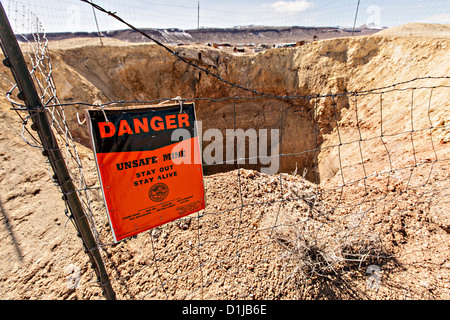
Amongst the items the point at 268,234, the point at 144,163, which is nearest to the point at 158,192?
the point at 144,163

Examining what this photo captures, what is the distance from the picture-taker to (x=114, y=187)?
1651mm

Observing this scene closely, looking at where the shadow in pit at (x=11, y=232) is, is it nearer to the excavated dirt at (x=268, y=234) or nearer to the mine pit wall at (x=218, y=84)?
the excavated dirt at (x=268, y=234)

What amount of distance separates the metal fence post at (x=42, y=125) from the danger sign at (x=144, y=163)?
203 millimetres

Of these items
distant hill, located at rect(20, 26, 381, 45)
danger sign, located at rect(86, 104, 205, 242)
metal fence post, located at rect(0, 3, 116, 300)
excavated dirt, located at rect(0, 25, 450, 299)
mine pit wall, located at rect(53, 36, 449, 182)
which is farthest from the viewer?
distant hill, located at rect(20, 26, 381, 45)

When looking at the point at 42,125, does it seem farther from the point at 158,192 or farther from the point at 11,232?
the point at 11,232

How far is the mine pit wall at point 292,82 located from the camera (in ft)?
20.9

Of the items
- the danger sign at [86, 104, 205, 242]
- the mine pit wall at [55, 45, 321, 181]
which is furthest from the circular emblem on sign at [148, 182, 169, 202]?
the mine pit wall at [55, 45, 321, 181]

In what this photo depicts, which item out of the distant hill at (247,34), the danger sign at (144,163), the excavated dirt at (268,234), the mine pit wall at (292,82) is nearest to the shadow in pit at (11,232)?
the excavated dirt at (268,234)

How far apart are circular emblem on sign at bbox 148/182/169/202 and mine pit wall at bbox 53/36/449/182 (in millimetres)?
4709

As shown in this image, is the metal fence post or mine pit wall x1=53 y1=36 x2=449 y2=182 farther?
mine pit wall x1=53 y1=36 x2=449 y2=182

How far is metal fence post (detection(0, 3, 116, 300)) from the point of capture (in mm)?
1262

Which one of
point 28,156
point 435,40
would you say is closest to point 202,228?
point 28,156

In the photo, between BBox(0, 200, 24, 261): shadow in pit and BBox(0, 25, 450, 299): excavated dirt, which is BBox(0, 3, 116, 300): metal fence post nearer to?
BBox(0, 25, 450, 299): excavated dirt
